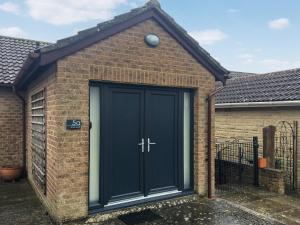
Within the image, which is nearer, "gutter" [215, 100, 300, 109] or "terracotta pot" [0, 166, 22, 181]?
"terracotta pot" [0, 166, 22, 181]

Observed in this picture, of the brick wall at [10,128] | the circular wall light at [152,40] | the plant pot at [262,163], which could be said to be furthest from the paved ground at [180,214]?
the circular wall light at [152,40]

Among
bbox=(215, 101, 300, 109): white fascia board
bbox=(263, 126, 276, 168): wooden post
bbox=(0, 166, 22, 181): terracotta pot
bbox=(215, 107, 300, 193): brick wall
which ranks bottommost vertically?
bbox=(0, 166, 22, 181): terracotta pot

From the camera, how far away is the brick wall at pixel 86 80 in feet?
16.7

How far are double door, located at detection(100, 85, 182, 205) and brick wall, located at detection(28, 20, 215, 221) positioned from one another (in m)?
0.34

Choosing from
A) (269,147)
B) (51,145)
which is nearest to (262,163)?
(269,147)

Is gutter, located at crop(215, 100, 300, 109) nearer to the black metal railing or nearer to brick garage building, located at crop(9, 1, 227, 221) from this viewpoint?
the black metal railing

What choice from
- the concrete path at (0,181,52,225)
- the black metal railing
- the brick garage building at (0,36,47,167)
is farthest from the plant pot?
the brick garage building at (0,36,47,167)

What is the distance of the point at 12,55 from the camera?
1059 cm

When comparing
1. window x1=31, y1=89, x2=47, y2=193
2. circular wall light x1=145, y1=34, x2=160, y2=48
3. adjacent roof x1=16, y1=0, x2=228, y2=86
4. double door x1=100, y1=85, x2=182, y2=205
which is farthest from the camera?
window x1=31, y1=89, x2=47, y2=193

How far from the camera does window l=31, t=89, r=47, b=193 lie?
6.22 metres

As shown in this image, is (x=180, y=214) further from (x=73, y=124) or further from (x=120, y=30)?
(x=120, y=30)

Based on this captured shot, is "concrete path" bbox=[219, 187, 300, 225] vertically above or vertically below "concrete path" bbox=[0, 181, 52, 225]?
below

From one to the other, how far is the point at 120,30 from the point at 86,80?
122 centimetres

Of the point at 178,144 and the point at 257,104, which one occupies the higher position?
the point at 257,104
